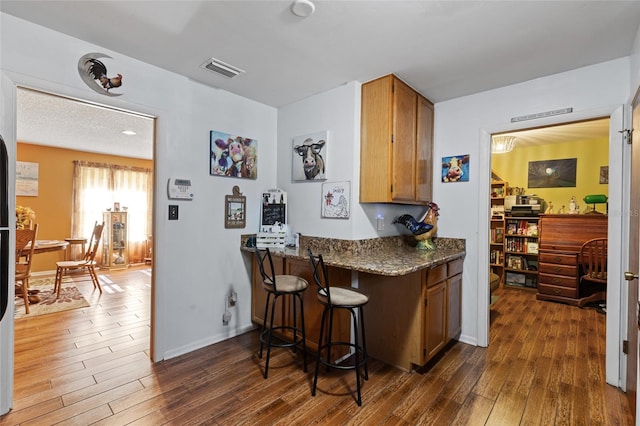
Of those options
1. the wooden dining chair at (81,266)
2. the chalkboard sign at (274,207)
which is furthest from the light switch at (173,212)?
the wooden dining chair at (81,266)

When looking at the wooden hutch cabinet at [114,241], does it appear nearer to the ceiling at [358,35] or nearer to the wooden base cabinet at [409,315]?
the ceiling at [358,35]

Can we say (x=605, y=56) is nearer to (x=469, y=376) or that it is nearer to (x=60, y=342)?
(x=469, y=376)

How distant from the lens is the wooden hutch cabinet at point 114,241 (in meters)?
6.20

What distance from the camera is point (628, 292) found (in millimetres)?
2066

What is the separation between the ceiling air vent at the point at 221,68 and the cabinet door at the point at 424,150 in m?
1.72

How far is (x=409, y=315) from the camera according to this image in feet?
7.69

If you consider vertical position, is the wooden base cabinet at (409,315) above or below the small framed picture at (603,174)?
below

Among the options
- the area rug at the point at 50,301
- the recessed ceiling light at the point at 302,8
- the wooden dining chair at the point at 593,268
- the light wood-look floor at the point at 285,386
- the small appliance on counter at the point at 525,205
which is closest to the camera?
the recessed ceiling light at the point at 302,8

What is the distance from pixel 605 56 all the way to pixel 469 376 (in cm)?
259

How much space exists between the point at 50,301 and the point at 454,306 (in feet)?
16.4

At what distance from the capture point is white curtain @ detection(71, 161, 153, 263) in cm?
595

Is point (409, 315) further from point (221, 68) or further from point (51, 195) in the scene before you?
point (51, 195)

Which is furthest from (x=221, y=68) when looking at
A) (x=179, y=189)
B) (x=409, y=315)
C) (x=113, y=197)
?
(x=113, y=197)

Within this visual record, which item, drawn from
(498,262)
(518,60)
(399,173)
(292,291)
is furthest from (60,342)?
(498,262)
